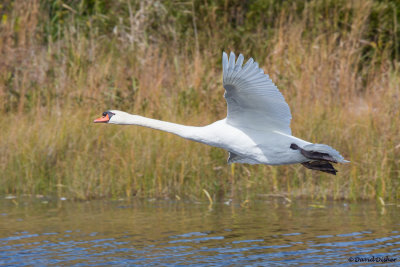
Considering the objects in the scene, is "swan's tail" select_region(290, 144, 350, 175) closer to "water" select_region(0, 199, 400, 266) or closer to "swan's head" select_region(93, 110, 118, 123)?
"water" select_region(0, 199, 400, 266)

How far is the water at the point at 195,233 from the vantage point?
580 cm

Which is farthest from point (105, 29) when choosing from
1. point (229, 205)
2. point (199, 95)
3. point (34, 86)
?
point (229, 205)

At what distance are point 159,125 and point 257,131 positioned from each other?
2.78ft

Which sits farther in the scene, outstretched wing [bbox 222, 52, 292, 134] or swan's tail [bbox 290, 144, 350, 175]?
swan's tail [bbox 290, 144, 350, 175]

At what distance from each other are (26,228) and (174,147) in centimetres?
228

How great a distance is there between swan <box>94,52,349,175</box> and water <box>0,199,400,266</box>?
739mm

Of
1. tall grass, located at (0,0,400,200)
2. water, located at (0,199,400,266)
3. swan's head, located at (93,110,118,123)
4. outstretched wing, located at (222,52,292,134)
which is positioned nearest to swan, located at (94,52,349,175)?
outstretched wing, located at (222,52,292,134)

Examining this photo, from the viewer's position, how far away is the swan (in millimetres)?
5781

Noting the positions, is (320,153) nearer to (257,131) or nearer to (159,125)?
(257,131)

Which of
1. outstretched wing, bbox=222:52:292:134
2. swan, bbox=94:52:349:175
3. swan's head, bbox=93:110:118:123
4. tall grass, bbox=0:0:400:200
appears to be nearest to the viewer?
outstretched wing, bbox=222:52:292:134

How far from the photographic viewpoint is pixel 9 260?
227 inches

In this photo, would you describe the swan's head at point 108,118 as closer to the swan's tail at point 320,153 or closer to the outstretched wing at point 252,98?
the outstretched wing at point 252,98

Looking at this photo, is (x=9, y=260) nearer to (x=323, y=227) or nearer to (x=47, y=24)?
(x=323, y=227)

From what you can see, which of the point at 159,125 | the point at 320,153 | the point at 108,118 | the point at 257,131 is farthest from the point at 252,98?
the point at 108,118
